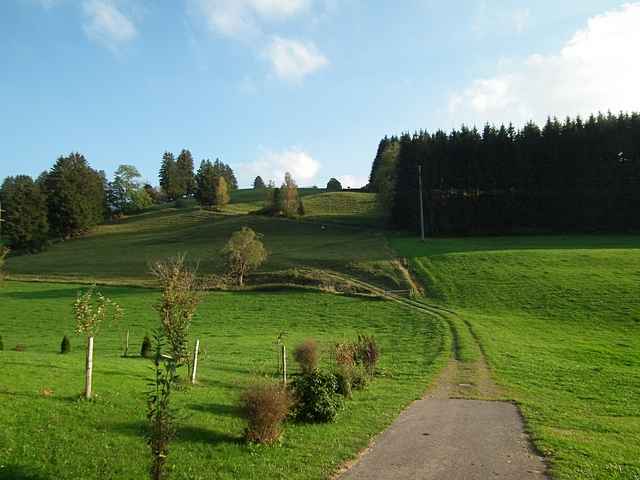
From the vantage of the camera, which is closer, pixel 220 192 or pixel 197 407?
pixel 197 407

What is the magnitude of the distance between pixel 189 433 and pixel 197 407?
2.80 meters

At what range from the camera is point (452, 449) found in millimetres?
11977

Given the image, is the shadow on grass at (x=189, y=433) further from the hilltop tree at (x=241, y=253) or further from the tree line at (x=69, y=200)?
the tree line at (x=69, y=200)

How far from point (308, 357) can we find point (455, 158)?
3008 inches

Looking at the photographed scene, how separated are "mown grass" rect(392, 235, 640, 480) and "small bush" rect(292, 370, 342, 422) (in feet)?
17.9

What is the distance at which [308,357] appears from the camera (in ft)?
71.0

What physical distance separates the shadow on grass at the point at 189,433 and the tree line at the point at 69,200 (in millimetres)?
83827

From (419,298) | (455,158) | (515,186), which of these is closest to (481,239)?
(515,186)

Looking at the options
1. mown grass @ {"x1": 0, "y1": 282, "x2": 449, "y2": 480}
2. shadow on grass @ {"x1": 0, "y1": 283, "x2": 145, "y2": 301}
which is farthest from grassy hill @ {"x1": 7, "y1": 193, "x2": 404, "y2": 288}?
mown grass @ {"x1": 0, "y1": 282, "x2": 449, "y2": 480}

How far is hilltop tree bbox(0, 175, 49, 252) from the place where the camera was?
289 ft

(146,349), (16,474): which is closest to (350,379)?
(16,474)

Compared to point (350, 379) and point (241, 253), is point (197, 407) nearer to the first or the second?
point (350, 379)

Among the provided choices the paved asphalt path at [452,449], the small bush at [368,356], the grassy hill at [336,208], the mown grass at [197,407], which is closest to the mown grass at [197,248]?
the grassy hill at [336,208]

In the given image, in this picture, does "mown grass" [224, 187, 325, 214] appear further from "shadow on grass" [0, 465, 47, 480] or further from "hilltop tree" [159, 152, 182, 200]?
"shadow on grass" [0, 465, 47, 480]
